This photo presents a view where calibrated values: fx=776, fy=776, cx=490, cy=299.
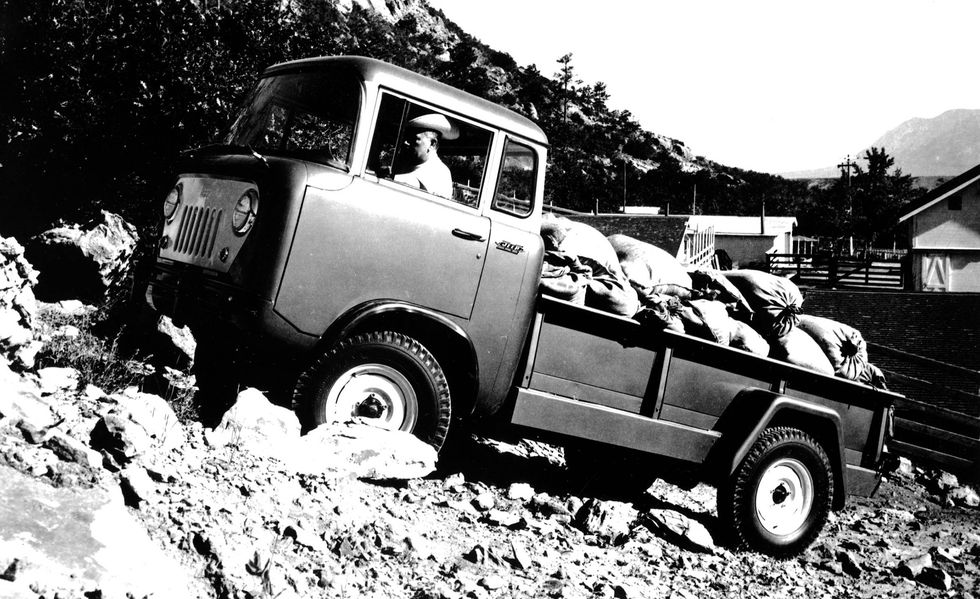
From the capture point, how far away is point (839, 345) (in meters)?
5.78

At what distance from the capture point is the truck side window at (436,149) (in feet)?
14.1

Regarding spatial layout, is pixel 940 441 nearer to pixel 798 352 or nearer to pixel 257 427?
pixel 798 352

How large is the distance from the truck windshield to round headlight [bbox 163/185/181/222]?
1.41 feet

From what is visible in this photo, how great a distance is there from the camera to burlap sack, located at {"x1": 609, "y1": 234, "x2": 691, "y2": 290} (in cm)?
553

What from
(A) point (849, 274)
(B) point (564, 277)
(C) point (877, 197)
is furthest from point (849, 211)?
(B) point (564, 277)

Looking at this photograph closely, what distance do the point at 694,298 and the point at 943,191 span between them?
28.2 m

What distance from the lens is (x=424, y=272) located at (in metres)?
4.27

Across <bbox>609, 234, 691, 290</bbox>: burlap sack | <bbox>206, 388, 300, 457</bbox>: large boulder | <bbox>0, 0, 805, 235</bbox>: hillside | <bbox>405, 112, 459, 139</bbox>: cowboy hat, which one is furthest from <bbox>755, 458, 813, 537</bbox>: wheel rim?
<bbox>0, 0, 805, 235</bbox>: hillside

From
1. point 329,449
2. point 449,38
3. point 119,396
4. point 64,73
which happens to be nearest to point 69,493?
point 119,396

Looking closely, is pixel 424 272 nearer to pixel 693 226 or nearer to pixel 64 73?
pixel 64 73

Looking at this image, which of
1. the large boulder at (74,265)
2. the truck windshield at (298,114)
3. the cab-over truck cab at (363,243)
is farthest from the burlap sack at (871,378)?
the large boulder at (74,265)

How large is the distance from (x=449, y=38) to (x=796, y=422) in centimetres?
9055

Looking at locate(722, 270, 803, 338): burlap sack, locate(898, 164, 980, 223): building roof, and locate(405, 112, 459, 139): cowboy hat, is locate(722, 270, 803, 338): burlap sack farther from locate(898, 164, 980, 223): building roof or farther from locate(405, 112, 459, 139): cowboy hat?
locate(898, 164, 980, 223): building roof

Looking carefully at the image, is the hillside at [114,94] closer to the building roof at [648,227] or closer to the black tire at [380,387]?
the black tire at [380,387]
